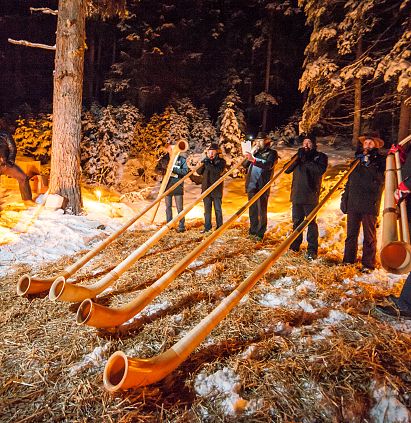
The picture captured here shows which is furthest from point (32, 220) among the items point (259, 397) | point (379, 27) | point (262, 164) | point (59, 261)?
point (379, 27)

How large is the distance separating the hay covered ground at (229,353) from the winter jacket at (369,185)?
0.96 meters

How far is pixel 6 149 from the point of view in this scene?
6.86 metres

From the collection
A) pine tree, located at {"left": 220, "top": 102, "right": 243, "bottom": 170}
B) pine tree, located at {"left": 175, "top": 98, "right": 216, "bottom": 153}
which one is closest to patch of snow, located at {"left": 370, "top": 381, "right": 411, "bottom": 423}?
pine tree, located at {"left": 220, "top": 102, "right": 243, "bottom": 170}

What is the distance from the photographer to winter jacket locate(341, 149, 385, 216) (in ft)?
14.3

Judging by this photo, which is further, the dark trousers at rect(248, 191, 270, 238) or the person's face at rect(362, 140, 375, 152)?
the dark trousers at rect(248, 191, 270, 238)

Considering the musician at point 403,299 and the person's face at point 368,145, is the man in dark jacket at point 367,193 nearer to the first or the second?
the person's face at point 368,145

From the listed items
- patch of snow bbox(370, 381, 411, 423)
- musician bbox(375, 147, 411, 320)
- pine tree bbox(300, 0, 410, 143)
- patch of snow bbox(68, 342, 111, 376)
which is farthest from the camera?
pine tree bbox(300, 0, 410, 143)

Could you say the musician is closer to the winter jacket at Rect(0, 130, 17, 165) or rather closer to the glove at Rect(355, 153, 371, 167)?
the glove at Rect(355, 153, 371, 167)

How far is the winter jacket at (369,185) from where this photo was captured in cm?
435

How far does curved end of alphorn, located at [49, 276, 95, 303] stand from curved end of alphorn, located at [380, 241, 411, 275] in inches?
105

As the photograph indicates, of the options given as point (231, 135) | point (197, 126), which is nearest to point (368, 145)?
point (231, 135)

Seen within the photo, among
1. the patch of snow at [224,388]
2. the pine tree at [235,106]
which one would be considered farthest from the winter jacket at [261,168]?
the pine tree at [235,106]

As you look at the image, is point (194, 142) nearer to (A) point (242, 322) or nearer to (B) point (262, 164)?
(B) point (262, 164)

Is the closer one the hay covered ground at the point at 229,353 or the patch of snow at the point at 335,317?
the hay covered ground at the point at 229,353
